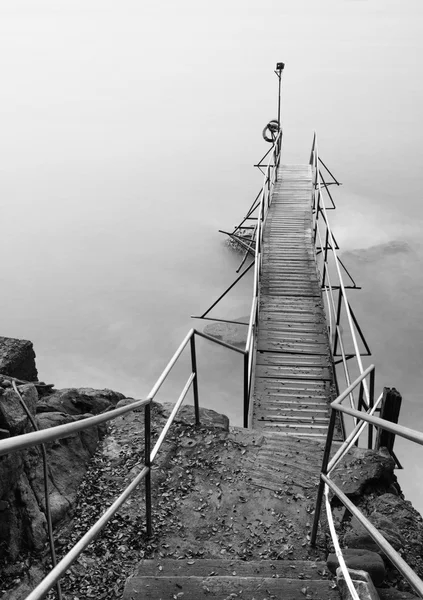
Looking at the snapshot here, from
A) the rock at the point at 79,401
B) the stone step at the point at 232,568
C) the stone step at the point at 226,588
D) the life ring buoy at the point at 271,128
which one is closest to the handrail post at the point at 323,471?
the stone step at the point at 232,568

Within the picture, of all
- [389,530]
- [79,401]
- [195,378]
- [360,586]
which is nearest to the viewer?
[360,586]

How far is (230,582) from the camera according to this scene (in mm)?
2457

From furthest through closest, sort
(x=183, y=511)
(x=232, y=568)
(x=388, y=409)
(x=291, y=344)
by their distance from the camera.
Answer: (x=291, y=344) < (x=388, y=409) < (x=183, y=511) < (x=232, y=568)

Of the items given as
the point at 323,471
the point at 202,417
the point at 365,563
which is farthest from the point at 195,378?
the point at 365,563

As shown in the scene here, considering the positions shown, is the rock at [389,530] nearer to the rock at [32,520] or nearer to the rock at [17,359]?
the rock at [32,520]

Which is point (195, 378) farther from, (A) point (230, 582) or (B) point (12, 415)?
(A) point (230, 582)

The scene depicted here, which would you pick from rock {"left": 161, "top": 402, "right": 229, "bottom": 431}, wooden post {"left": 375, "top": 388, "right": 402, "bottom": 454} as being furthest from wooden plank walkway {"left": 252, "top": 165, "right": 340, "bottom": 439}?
rock {"left": 161, "top": 402, "right": 229, "bottom": 431}

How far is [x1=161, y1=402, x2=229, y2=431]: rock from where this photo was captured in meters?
4.51

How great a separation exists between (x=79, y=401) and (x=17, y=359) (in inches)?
36.7

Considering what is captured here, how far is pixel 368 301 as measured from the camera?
187ft

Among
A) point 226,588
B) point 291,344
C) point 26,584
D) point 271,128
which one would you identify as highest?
point 271,128

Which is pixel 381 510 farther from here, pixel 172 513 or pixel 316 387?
pixel 316 387

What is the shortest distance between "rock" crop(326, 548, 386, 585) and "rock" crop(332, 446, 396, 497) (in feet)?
3.93

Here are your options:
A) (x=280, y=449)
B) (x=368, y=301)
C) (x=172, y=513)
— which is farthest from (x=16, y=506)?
(x=368, y=301)
